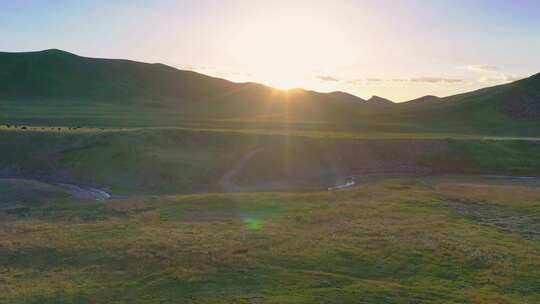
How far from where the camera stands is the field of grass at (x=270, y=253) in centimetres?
2862

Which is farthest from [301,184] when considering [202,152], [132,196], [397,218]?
[397,218]

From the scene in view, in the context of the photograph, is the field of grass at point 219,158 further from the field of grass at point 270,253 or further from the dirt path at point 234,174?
the field of grass at point 270,253

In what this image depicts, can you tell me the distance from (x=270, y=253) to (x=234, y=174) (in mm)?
48329

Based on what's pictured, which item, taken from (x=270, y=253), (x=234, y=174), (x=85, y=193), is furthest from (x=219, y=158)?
(x=270, y=253)

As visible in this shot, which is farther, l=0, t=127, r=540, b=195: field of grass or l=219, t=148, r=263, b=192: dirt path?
l=0, t=127, r=540, b=195: field of grass

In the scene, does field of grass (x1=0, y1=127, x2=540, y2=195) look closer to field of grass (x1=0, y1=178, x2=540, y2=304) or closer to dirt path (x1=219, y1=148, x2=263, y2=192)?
dirt path (x1=219, y1=148, x2=263, y2=192)

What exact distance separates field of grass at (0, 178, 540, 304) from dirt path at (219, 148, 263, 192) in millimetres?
19863

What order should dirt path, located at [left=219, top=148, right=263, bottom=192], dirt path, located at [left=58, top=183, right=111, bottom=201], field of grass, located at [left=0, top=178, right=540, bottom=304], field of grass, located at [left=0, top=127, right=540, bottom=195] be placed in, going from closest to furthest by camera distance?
1. field of grass, located at [left=0, top=178, right=540, bottom=304]
2. dirt path, located at [left=58, top=183, right=111, bottom=201]
3. dirt path, located at [left=219, top=148, right=263, bottom=192]
4. field of grass, located at [left=0, top=127, right=540, bottom=195]

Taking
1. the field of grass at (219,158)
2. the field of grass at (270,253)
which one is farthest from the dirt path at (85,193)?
the field of grass at (270,253)

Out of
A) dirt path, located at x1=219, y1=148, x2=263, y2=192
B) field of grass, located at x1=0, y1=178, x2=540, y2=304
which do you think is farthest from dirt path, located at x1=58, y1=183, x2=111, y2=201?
dirt path, located at x1=219, y1=148, x2=263, y2=192

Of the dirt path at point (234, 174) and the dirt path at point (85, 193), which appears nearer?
the dirt path at point (85, 193)

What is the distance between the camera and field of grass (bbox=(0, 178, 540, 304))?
28.6m

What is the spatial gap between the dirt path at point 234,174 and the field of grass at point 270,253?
19.9m

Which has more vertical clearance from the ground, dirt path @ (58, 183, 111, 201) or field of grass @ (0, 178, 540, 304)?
field of grass @ (0, 178, 540, 304)
